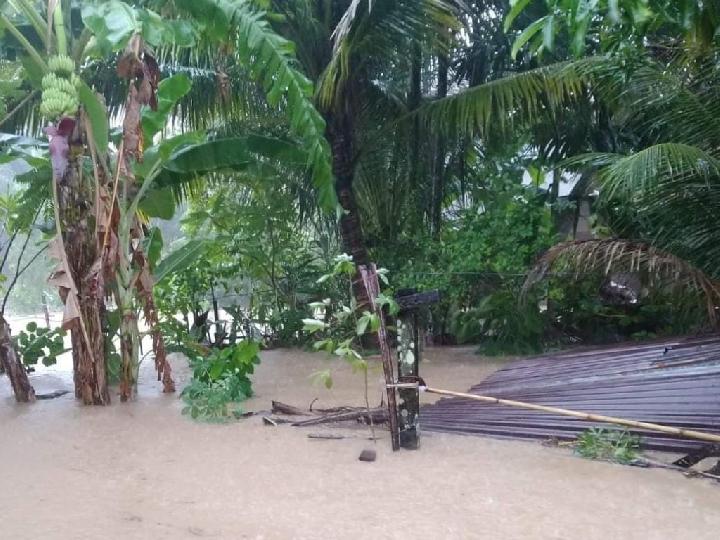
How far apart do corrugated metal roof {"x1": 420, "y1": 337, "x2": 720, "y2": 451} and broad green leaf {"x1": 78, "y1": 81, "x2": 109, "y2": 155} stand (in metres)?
3.66

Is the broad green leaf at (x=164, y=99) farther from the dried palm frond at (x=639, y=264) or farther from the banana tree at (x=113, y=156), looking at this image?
the dried palm frond at (x=639, y=264)

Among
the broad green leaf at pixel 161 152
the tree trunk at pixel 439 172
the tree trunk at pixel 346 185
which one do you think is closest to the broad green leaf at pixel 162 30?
the broad green leaf at pixel 161 152

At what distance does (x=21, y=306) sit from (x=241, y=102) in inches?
272

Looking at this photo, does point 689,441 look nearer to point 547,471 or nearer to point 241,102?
point 547,471

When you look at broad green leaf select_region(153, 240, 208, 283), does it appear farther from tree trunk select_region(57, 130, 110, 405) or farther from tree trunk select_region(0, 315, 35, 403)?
tree trunk select_region(0, 315, 35, 403)

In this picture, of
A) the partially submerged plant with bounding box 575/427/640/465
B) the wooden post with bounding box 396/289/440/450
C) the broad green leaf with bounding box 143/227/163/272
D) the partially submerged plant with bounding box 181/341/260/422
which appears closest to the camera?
the partially submerged plant with bounding box 575/427/640/465

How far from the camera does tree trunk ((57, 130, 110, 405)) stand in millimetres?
6680

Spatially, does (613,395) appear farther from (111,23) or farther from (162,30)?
(111,23)

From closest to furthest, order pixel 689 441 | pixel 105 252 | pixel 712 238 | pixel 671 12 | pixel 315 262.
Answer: pixel 671 12 < pixel 689 441 < pixel 712 238 < pixel 105 252 < pixel 315 262

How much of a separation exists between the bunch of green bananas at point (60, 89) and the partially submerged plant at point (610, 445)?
475cm

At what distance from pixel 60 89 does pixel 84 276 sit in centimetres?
167

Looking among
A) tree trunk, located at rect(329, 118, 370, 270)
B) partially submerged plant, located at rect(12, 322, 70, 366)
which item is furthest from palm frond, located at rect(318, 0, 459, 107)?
partially submerged plant, located at rect(12, 322, 70, 366)

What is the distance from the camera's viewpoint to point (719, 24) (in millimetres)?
3531

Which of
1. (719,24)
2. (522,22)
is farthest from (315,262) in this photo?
(719,24)
